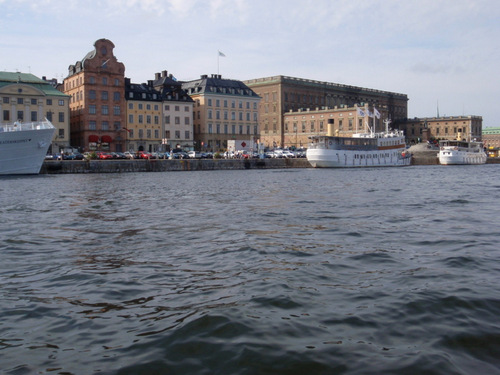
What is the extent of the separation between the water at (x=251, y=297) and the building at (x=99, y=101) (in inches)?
3186

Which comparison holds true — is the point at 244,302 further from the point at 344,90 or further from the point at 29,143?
the point at 344,90

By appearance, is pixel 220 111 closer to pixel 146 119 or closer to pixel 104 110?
pixel 146 119

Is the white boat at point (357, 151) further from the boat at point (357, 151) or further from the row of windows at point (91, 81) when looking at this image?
the row of windows at point (91, 81)

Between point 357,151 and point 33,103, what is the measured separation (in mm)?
55092

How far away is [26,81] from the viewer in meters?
91.2

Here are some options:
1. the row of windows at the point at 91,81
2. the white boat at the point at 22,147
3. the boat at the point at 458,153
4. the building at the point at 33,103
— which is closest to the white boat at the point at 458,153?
the boat at the point at 458,153

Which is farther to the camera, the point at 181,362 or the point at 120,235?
the point at 120,235

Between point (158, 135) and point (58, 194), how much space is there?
248 feet

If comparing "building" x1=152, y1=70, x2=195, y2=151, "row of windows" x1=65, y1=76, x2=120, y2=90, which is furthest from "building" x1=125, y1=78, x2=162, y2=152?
"row of windows" x1=65, y1=76, x2=120, y2=90

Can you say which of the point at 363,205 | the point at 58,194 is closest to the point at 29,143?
the point at 58,194

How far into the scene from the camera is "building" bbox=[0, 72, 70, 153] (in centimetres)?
8644

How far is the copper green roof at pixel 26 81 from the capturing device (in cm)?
8919

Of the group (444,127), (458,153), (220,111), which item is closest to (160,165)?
(220,111)

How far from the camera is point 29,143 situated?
53.8 meters
